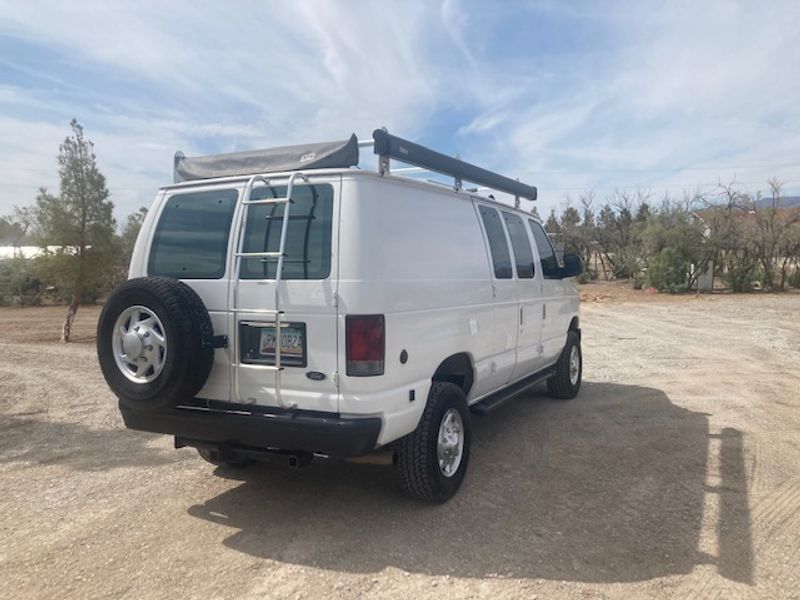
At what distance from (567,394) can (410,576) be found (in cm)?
453

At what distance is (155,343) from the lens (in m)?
3.83

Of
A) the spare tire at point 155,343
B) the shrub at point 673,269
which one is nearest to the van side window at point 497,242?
the spare tire at point 155,343

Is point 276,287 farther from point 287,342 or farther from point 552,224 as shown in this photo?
point 552,224

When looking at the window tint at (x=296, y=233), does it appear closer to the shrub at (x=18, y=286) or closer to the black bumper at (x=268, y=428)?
the black bumper at (x=268, y=428)

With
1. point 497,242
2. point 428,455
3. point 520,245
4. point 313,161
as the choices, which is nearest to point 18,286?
point 520,245

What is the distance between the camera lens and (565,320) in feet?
24.0

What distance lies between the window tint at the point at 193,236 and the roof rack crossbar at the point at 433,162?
106 centimetres

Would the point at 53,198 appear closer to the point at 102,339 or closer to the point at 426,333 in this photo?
the point at 102,339

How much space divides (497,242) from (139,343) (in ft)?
10.2

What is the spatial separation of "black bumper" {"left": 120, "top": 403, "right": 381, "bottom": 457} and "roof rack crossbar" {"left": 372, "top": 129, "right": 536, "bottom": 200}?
5.33 feet

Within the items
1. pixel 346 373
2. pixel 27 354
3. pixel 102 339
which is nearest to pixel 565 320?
pixel 346 373

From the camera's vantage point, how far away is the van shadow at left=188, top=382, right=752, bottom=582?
357cm

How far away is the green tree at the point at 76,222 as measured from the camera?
1389cm

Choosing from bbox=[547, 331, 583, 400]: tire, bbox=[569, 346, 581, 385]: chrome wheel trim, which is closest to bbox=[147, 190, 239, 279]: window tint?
bbox=[547, 331, 583, 400]: tire
